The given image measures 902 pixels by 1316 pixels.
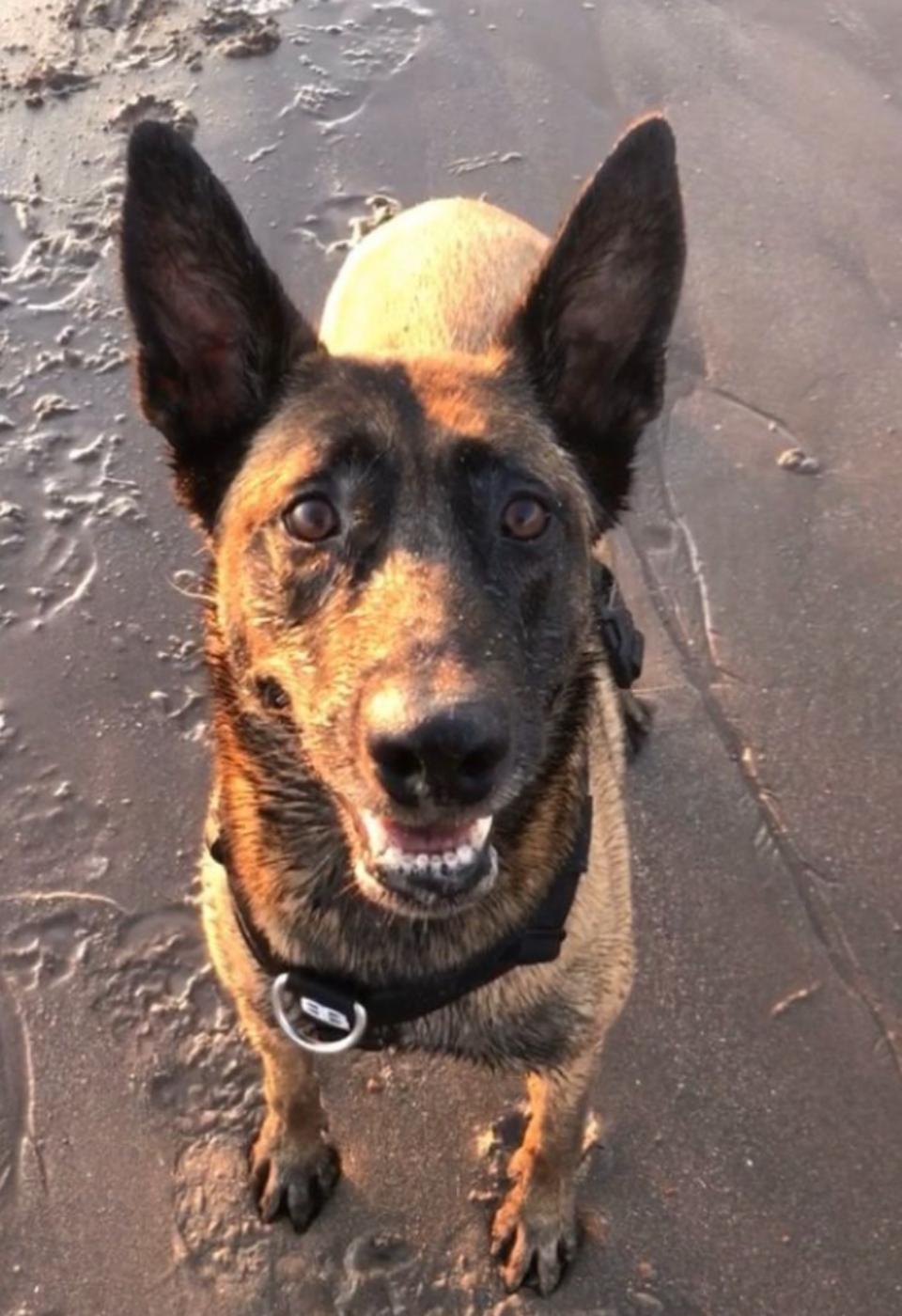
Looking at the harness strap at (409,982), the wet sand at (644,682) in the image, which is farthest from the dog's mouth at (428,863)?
the wet sand at (644,682)

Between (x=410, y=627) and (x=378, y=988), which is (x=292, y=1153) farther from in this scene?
(x=410, y=627)

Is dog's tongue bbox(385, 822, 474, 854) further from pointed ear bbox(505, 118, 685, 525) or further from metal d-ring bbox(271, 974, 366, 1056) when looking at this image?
pointed ear bbox(505, 118, 685, 525)

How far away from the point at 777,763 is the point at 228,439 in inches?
86.0

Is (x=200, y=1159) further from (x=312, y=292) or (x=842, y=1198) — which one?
(x=312, y=292)

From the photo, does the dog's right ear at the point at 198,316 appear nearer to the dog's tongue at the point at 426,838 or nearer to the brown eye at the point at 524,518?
the brown eye at the point at 524,518

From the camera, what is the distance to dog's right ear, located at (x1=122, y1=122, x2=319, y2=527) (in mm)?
2742

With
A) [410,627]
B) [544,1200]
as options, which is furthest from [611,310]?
[544,1200]

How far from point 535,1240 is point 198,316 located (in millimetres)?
2398

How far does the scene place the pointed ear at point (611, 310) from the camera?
2820 millimetres

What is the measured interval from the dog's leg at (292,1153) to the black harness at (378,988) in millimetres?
378

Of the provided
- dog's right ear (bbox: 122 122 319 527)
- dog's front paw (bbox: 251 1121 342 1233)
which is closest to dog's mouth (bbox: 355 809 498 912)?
dog's right ear (bbox: 122 122 319 527)

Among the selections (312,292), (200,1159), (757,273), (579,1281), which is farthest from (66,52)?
(579,1281)

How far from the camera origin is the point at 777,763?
14.0 feet

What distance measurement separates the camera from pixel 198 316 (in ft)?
9.62
